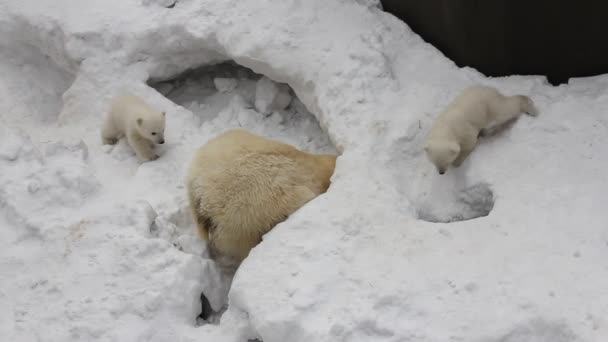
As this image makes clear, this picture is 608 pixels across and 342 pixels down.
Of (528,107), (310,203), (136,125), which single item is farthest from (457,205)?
(136,125)

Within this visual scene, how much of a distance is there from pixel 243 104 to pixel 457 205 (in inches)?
73.4

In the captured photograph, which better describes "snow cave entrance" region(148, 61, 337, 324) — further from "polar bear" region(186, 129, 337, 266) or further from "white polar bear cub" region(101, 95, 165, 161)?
"polar bear" region(186, 129, 337, 266)

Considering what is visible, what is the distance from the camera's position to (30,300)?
3596 mm

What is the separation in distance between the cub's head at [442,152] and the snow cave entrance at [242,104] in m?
0.92

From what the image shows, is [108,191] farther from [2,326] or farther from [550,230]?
[550,230]

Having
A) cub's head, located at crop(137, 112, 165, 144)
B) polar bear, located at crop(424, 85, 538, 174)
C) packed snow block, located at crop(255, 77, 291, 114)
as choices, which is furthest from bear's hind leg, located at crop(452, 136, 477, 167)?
cub's head, located at crop(137, 112, 165, 144)

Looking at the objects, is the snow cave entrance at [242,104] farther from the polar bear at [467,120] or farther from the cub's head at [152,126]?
the polar bear at [467,120]

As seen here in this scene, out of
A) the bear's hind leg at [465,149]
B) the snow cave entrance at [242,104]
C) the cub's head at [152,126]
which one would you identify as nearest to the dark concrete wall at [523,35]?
the bear's hind leg at [465,149]

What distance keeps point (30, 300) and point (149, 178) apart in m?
1.08

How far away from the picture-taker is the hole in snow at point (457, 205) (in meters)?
3.88

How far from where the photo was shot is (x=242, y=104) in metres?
4.98

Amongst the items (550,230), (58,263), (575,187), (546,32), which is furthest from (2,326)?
(546,32)

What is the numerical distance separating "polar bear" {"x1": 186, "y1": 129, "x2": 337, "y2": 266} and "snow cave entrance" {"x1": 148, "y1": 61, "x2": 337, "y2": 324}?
Result: 0.71 m

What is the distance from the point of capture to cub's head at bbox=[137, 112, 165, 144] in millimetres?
4328
